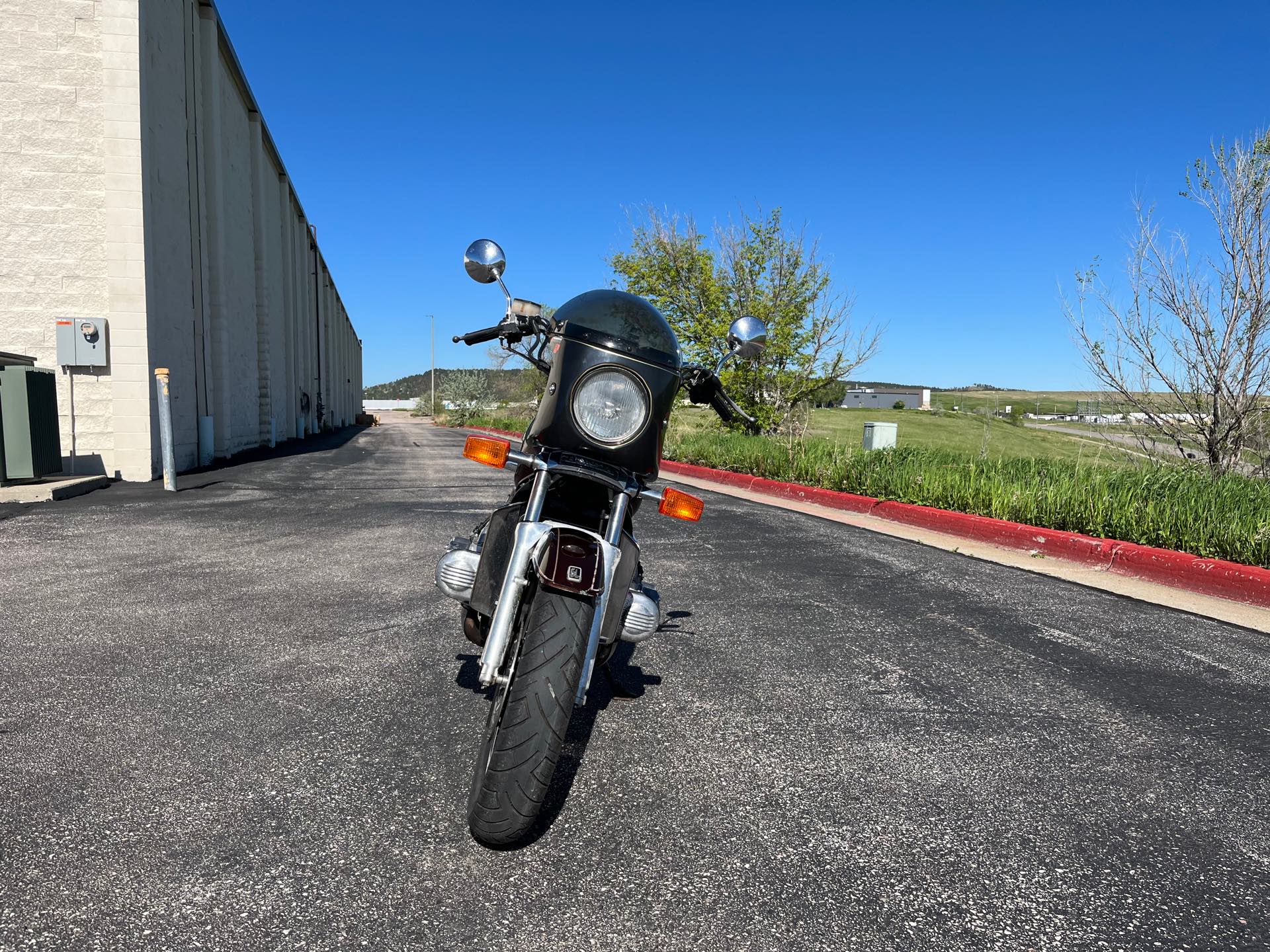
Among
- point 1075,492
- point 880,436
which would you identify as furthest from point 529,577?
point 880,436

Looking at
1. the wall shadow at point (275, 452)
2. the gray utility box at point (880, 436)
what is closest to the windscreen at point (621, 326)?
the gray utility box at point (880, 436)

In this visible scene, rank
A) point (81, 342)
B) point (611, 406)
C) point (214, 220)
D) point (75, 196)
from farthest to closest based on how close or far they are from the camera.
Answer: point (214, 220)
point (75, 196)
point (81, 342)
point (611, 406)

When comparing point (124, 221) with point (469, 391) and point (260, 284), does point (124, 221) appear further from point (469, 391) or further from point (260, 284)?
point (469, 391)

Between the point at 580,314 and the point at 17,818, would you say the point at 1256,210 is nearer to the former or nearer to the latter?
the point at 580,314

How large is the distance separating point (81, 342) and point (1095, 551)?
44.9 ft

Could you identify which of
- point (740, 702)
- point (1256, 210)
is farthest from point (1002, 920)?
point (1256, 210)

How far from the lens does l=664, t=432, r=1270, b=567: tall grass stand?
6.78 m

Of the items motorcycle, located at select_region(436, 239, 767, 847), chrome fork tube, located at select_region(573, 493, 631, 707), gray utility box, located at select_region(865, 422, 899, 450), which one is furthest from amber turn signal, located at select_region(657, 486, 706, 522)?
gray utility box, located at select_region(865, 422, 899, 450)

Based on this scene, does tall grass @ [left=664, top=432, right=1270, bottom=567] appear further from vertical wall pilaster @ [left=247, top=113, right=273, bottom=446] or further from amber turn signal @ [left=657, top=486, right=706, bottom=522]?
vertical wall pilaster @ [left=247, top=113, right=273, bottom=446]

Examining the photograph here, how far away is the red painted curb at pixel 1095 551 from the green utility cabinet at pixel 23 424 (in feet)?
35.3

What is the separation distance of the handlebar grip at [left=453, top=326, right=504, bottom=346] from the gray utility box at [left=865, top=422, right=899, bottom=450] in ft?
35.1

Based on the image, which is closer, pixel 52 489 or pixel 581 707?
pixel 581 707

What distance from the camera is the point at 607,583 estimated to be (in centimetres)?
256

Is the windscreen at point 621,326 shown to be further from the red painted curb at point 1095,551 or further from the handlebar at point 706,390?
the red painted curb at point 1095,551
